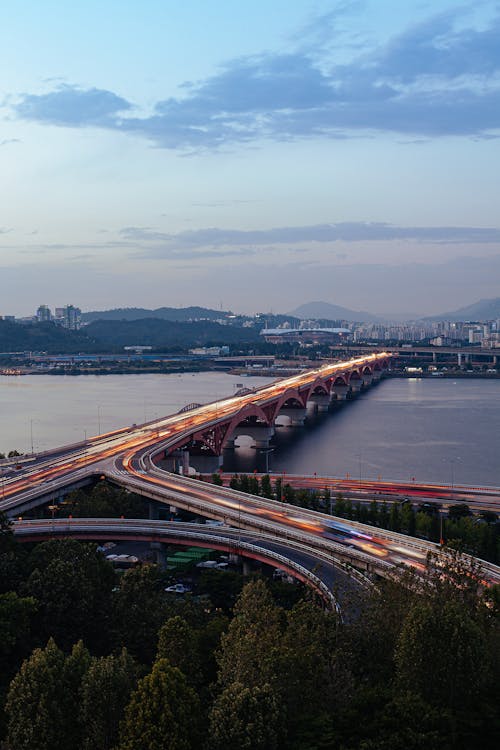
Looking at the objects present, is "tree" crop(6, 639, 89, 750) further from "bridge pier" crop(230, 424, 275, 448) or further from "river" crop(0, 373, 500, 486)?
"bridge pier" crop(230, 424, 275, 448)

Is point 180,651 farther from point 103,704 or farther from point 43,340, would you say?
point 43,340

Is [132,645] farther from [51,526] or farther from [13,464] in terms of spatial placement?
[13,464]

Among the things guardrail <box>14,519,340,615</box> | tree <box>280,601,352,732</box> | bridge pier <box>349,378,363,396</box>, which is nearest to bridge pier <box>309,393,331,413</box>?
bridge pier <box>349,378,363,396</box>

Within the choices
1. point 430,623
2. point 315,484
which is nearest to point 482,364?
point 315,484

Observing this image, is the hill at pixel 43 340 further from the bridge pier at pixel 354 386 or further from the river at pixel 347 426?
the bridge pier at pixel 354 386

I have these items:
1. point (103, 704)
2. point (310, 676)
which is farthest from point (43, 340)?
point (310, 676)

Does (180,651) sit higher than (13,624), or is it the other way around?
(180,651)

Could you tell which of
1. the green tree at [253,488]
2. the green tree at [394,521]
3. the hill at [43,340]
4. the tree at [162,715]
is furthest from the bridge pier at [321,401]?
the hill at [43,340]
